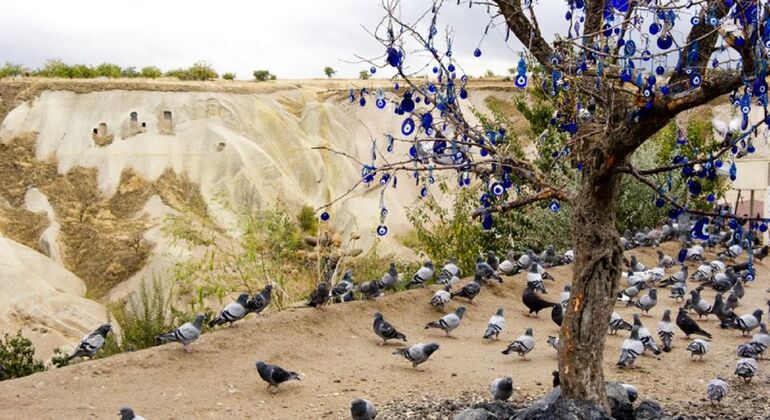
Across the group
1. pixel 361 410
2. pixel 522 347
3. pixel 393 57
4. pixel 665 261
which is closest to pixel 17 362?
pixel 361 410

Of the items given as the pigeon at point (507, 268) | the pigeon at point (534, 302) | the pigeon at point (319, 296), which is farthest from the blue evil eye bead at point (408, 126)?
the pigeon at point (507, 268)

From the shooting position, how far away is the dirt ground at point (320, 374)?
25.7 ft

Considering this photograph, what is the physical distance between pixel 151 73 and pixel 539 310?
41135mm

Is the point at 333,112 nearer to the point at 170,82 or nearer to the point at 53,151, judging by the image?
the point at 170,82

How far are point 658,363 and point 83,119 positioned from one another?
37346 millimetres

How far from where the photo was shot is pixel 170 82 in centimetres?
4559

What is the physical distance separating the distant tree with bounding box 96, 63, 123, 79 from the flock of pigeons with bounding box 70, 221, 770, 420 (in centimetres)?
3695

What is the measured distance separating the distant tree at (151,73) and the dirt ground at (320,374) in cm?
4057

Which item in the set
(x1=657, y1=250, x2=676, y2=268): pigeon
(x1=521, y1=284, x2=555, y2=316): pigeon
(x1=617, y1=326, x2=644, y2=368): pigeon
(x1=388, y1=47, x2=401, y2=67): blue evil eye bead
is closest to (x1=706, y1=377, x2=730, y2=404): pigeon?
(x1=617, y1=326, x2=644, y2=368): pigeon

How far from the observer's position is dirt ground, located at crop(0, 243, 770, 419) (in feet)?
25.7

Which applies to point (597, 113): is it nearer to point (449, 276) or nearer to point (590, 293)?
point (590, 293)

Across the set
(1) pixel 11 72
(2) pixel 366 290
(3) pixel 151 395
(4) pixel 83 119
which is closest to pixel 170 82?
(4) pixel 83 119

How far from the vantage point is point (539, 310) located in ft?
41.1

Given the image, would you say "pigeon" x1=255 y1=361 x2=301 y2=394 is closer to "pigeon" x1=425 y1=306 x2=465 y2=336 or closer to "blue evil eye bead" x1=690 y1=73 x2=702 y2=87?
"pigeon" x1=425 y1=306 x2=465 y2=336
